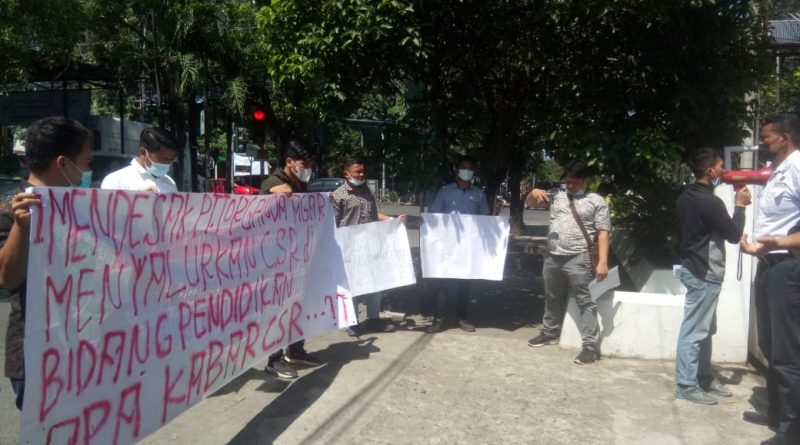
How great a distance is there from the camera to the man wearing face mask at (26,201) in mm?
2559

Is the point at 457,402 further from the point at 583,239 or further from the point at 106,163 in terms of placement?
the point at 106,163

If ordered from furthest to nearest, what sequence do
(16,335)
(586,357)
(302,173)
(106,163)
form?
1. (106,163)
2. (586,357)
3. (302,173)
4. (16,335)

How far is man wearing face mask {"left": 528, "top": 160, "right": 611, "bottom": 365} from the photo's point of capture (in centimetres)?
573

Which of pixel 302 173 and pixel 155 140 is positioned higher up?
pixel 155 140

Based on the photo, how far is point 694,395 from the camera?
4.88 meters

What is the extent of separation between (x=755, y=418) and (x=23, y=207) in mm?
4491

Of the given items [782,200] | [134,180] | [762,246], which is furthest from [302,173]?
[782,200]

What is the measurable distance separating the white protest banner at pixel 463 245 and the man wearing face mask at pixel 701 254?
6.77 ft

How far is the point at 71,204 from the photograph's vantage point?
2.79m

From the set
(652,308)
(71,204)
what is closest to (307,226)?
(71,204)

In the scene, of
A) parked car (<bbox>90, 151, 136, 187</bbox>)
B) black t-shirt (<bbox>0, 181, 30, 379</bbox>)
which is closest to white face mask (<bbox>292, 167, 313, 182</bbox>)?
black t-shirt (<bbox>0, 181, 30, 379</bbox>)

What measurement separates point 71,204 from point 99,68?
15.3 m

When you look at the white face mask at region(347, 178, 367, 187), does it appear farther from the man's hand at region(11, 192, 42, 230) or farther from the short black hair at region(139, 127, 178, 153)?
the man's hand at region(11, 192, 42, 230)

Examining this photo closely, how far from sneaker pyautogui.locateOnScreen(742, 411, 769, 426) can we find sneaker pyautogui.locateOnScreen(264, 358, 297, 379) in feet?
10.5
